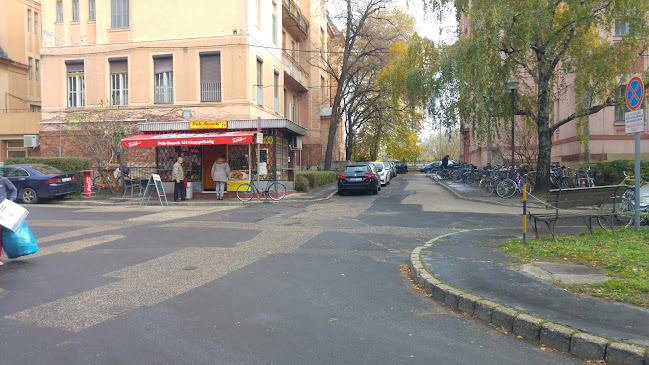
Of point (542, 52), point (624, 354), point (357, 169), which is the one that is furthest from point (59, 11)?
point (624, 354)

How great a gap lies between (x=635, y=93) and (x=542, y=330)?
22.1ft

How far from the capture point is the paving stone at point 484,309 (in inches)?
189

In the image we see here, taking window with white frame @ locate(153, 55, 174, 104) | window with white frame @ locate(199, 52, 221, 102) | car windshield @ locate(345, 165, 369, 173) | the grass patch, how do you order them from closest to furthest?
1. the grass patch
2. car windshield @ locate(345, 165, 369, 173)
3. window with white frame @ locate(199, 52, 221, 102)
4. window with white frame @ locate(153, 55, 174, 104)

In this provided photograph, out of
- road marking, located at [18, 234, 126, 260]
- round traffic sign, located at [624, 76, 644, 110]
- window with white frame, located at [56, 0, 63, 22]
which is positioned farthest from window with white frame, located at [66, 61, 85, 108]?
round traffic sign, located at [624, 76, 644, 110]

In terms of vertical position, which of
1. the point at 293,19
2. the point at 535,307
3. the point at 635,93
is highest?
the point at 293,19

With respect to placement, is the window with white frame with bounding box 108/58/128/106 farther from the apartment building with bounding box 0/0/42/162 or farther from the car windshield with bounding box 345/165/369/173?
the car windshield with bounding box 345/165/369/173

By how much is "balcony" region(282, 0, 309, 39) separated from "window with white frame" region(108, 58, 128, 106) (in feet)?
35.0

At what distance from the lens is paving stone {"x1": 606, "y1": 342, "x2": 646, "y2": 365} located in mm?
3641

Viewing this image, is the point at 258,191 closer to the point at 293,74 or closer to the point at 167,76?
the point at 167,76

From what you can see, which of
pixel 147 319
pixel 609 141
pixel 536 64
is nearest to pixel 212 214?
pixel 147 319

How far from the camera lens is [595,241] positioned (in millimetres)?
8102

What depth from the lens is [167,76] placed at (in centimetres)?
2300

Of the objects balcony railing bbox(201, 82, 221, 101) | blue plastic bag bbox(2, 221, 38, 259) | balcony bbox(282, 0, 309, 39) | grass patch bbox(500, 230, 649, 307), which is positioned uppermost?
balcony bbox(282, 0, 309, 39)

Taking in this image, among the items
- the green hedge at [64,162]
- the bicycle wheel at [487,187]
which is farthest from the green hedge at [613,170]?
the green hedge at [64,162]
